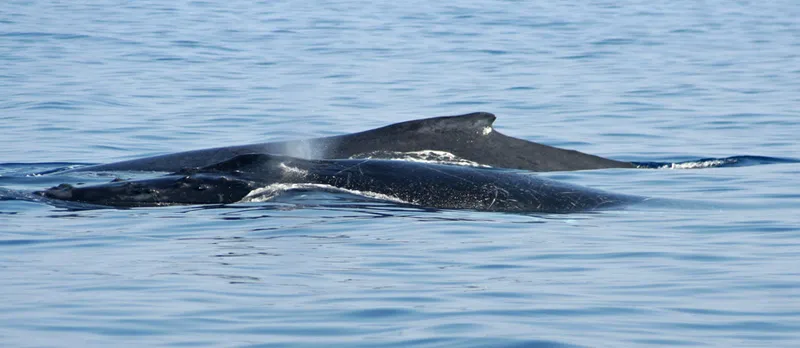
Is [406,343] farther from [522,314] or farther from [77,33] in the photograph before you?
[77,33]

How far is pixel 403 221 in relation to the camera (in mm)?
11297

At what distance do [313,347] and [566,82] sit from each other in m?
20.0

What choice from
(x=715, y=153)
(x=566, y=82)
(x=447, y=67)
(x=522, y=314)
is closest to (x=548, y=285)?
(x=522, y=314)

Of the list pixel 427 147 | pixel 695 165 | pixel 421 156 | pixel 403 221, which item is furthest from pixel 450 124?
pixel 695 165

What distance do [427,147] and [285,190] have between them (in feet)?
7.52

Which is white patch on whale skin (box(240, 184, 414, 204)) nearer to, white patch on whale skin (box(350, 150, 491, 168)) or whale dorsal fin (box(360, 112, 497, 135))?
white patch on whale skin (box(350, 150, 491, 168))

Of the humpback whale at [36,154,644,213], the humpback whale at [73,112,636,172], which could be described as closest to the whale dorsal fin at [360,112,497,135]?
the humpback whale at [73,112,636,172]

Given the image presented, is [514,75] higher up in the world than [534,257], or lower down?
lower down

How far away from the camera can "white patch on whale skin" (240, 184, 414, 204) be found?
39.1 ft

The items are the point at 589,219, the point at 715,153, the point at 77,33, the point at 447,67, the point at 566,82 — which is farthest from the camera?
the point at 77,33

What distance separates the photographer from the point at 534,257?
9.98m

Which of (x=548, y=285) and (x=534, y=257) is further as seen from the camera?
(x=534, y=257)

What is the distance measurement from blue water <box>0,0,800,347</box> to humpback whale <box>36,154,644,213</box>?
20 cm

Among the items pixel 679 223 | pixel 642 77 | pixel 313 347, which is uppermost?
pixel 313 347
